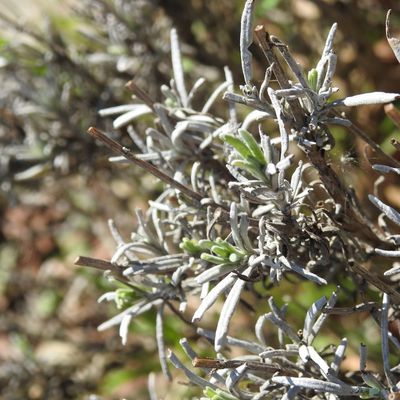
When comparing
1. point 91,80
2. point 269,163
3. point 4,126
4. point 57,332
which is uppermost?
point 269,163

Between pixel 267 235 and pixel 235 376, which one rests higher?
pixel 267 235

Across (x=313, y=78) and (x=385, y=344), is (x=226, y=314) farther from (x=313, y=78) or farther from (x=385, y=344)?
(x=313, y=78)

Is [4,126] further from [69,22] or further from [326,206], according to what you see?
[326,206]

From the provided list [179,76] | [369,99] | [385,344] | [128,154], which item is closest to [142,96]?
[179,76]

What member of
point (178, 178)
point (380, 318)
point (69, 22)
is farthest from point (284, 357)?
point (69, 22)

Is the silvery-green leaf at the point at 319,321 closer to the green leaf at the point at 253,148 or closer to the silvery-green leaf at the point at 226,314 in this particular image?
the silvery-green leaf at the point at 226,314

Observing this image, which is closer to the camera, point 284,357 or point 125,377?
point 284,357

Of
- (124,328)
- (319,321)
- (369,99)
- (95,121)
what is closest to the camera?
(369,99)

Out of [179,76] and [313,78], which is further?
[179,76]

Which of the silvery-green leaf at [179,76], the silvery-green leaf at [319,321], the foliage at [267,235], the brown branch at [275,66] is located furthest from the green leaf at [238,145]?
the silvery-green leaf at [179,76]
